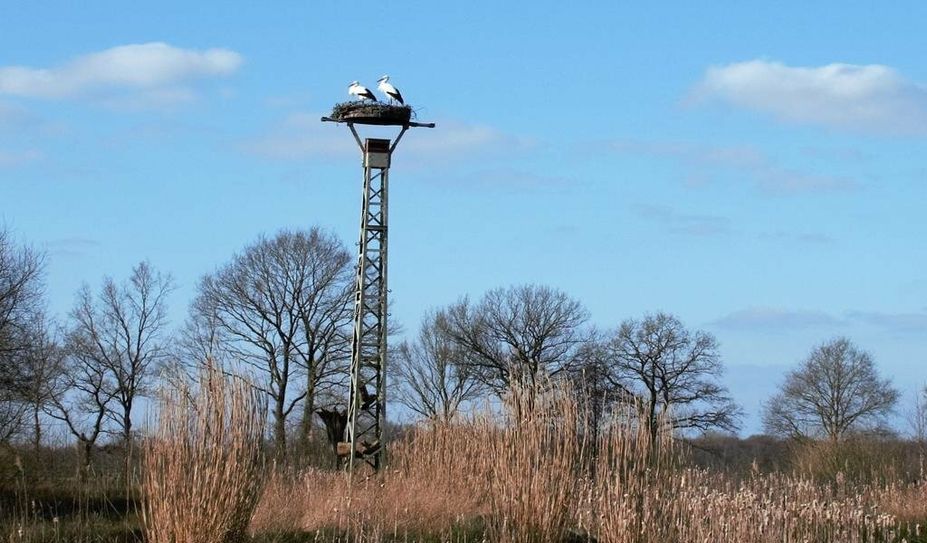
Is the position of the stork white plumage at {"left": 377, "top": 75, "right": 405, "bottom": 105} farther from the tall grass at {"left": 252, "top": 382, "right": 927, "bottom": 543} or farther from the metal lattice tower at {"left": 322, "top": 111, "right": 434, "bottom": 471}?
the tall grass at {"left": 252, "top": 382, "right": 927, "bottom": 543}

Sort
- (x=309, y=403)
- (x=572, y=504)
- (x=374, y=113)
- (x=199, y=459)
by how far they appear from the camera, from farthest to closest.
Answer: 1. (x=309, y=403)
2. (x=374, y=113)
3. (x=572, y=504)
4. (x=199, y=459)

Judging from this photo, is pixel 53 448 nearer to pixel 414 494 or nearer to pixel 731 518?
pixel 414 494

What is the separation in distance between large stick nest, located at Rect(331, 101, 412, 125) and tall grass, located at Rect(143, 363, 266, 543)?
11852mm

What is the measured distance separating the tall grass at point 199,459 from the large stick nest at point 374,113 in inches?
467

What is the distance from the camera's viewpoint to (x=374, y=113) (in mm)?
21594

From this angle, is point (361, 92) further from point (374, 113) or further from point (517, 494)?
point (517, 494)

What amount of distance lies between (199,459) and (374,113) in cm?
1244

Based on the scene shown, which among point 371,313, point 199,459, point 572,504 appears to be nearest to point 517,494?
point 572,504

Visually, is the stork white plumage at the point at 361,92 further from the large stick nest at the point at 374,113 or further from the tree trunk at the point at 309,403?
the tree trunk at the point at 309,403

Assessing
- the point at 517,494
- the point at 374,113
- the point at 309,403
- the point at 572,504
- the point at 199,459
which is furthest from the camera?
the point at 309,403

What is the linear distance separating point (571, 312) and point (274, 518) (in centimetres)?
3797

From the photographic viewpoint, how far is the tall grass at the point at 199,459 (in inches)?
390

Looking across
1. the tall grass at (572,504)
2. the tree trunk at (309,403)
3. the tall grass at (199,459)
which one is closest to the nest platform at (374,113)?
the tall grass at (572,504)

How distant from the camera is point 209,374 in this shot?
33.3 feet
